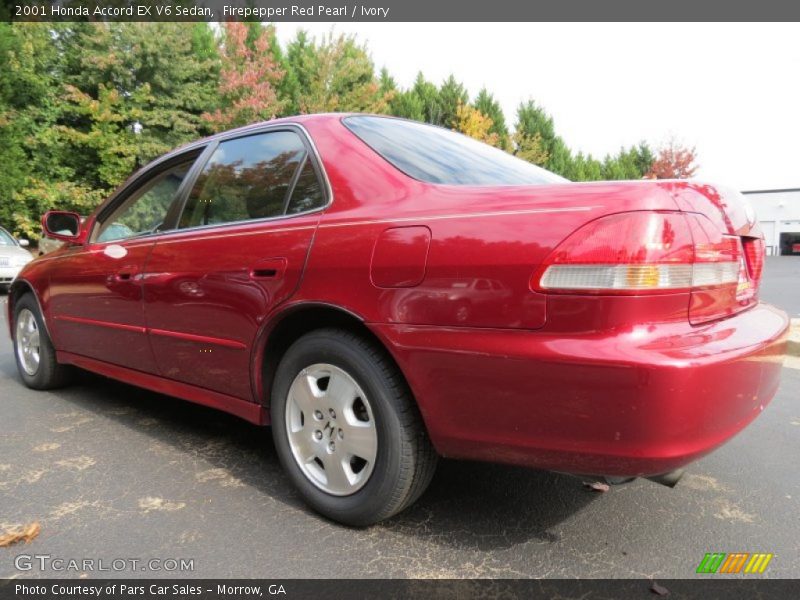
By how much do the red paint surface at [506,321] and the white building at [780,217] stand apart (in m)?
49.8

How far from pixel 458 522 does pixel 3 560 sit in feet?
5.11

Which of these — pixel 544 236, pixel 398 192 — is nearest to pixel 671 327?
pixel 544 236

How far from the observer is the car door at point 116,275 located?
118 inches

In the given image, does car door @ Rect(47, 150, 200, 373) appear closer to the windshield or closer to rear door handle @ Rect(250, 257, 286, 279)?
rear door handle @ Rect(250, 257, 286, 279)

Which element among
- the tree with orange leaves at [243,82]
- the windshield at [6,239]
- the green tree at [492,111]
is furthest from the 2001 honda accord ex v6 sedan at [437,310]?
the green tree at [492,111]

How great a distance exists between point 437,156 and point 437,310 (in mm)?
847

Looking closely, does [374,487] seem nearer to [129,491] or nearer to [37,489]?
[129,491]

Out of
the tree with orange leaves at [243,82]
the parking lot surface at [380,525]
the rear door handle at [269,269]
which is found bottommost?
the parking lot surface at [380,525]

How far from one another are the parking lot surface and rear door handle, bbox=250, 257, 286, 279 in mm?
920

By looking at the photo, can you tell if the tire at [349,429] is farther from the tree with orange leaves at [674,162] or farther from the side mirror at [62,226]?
the tree with orange leaves at [674,162]

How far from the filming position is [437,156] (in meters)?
2.36

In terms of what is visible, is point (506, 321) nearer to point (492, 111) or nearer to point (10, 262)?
point (10, 262)

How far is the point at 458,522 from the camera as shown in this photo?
2.15 meters

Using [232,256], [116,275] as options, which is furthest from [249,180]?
[116,275]
